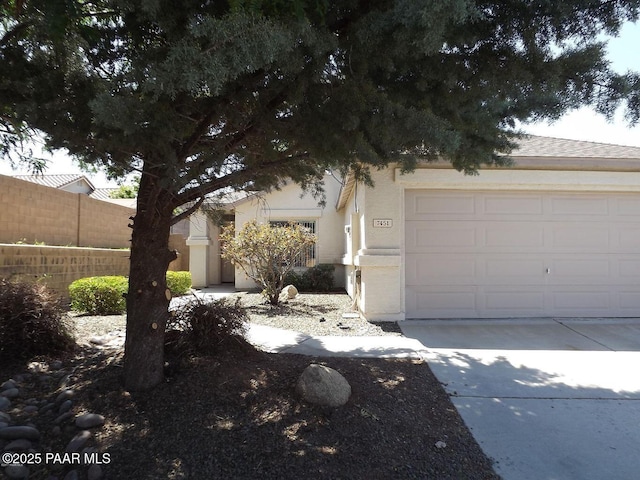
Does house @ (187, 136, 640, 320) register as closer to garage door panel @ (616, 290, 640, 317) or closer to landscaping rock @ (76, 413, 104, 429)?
garage door panel @ (616, 290, 640, 317)

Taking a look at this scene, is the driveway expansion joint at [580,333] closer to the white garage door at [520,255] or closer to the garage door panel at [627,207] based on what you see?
the white garage door at [520,255]

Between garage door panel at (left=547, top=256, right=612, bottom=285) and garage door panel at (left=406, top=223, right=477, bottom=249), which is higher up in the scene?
garage door panel at (left=406, top=223, right=477, bottom=249)

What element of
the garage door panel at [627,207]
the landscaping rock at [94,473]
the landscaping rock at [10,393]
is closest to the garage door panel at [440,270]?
the garage door panel at [627,207]

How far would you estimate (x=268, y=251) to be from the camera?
11.0 m

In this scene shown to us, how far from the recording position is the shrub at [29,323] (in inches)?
201

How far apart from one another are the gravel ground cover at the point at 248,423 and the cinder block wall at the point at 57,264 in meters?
2.98

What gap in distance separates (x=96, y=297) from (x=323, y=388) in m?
7.00

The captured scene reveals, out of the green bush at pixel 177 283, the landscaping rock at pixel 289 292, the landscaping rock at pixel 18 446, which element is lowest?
the landscaping rock at pixel 18 446

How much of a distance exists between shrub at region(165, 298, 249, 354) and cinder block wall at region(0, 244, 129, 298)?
2577 millimetres

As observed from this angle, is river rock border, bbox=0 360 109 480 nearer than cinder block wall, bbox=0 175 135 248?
Yes

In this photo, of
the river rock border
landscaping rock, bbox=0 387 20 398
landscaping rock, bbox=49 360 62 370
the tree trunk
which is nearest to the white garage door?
the tree trunk

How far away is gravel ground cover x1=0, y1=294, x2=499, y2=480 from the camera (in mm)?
3189

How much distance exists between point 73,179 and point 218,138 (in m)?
29.3

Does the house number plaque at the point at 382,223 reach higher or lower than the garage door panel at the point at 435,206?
lower
